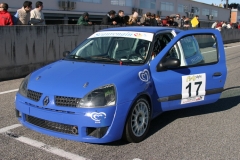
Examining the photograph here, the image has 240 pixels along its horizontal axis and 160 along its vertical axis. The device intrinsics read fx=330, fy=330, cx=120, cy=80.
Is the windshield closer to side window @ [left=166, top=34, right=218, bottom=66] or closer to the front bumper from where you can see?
side window @ [left=166, top=34, right=218, bottom=66]

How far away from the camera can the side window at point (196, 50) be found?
527 centimetres

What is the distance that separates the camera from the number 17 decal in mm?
5074

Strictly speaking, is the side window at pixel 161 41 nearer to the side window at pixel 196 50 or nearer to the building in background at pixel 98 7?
the side window at pixel 196 50

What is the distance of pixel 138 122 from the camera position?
14.6 ft

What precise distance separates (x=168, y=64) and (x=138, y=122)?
0.96 m

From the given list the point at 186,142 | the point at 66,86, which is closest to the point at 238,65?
the point at 186,142

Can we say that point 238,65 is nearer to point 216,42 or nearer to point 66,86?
point 216,42

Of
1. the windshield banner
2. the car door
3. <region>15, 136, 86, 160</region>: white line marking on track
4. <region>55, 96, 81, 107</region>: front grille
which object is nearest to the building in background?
the windshield banner

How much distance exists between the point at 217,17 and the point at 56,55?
6064cm

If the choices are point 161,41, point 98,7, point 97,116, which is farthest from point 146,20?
point 98,7

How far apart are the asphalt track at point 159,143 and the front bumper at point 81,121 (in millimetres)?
242

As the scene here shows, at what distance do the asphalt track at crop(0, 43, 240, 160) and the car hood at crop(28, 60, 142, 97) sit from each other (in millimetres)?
732

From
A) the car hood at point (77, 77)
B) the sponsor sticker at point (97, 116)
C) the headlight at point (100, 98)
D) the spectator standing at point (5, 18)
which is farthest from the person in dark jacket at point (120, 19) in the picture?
the sponsor sticker at point (97, 116)

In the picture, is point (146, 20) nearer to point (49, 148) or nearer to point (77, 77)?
point (77, 77)
